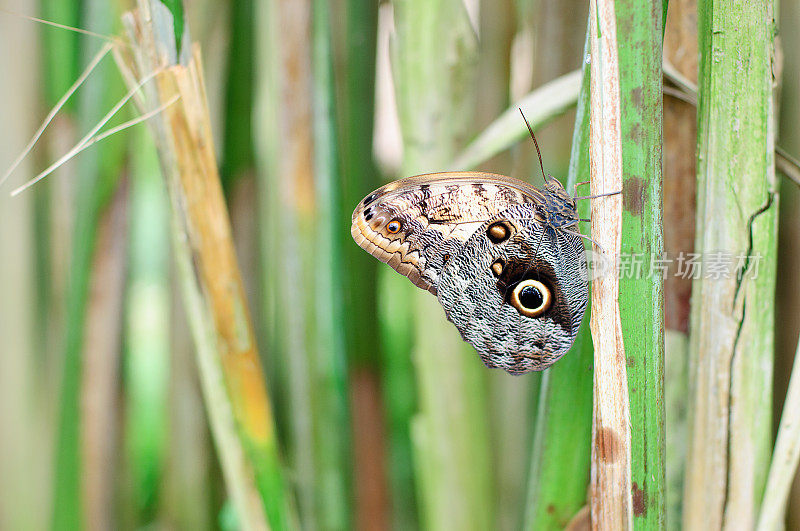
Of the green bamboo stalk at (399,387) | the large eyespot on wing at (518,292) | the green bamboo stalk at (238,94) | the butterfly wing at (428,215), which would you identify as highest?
the green bamboo stalk at (238,94)

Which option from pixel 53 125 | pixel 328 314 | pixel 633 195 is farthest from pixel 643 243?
pixel 53 125

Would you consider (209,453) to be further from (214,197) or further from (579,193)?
(579,193)

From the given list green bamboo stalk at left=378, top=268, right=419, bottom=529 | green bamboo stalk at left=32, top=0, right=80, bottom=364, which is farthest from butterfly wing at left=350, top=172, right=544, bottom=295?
green bamboo stalk at left=32, top=0, right=80, bottom=364

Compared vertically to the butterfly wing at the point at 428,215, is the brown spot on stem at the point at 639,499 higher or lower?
lower

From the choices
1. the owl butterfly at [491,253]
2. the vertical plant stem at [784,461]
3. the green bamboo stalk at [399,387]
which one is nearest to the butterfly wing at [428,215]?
the owl butterfly at [491,253]

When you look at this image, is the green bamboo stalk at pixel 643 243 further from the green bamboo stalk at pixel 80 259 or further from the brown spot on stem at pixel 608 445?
the green bamboo stalk at pixel 80 259

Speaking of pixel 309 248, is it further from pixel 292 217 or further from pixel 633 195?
pixel 633 195

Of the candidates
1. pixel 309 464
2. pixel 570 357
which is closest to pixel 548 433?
pixel 570 357
